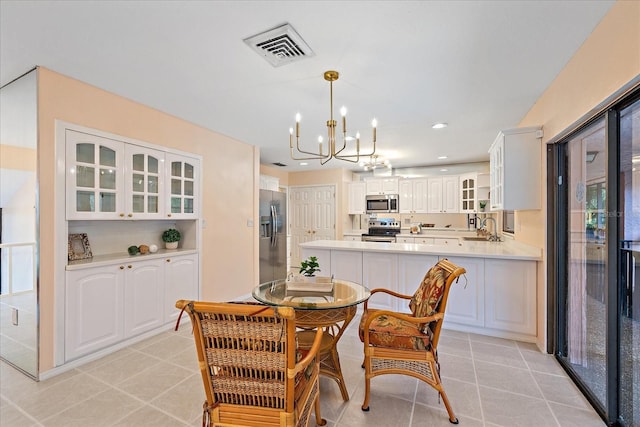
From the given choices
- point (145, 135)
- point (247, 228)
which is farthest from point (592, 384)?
point (145, 135)

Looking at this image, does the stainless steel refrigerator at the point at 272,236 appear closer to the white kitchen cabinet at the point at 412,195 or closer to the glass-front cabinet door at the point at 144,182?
the glass-front cabinet door at the point at 144,182

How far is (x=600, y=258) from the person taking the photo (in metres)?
1.86

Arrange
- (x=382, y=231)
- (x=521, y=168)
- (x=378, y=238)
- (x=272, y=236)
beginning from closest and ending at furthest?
1. (x=521, y=168)
2. (x=272, y=236)
3. (x=378, y=238)
4. (x=382, y=231)

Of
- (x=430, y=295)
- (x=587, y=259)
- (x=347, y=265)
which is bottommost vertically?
(x=347, y=265)

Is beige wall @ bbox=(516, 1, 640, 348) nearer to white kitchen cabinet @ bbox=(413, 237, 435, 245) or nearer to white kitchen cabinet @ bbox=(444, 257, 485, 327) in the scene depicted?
white kitchen cabinet @ bbox=(444, 257, 485, 327)

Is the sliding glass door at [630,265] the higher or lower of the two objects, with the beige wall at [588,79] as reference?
lower

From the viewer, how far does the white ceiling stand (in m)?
1.62

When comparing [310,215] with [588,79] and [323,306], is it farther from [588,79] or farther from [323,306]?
[588,79]

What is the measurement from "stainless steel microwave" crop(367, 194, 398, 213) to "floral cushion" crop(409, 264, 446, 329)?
4.29 metres

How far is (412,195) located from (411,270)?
325 cm

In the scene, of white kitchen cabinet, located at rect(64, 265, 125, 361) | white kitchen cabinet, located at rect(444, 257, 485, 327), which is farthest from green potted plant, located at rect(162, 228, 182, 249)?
white kitchen cabinet, located at rect(444, 257, 485, 327)

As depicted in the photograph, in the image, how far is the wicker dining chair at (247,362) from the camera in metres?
1.18

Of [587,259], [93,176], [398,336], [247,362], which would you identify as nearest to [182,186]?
[93,176]

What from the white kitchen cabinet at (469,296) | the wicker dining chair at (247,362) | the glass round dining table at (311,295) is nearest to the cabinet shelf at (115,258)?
the glass round dining table at (311,295)
